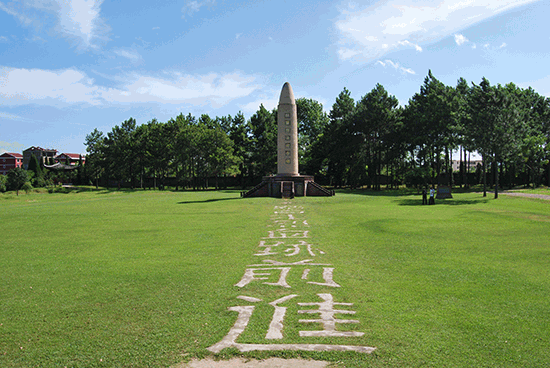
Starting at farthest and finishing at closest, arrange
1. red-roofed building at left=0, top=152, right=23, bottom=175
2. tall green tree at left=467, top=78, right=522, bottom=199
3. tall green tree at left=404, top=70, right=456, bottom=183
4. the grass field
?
1. red-roofed building at left=0, top=152, right=23, bottom=175
2. tall green tree at left=404, top=70, right=456, bottom=183
3. tall green tree at left=467, top=78, right=522, bottom=199
4. the grass field

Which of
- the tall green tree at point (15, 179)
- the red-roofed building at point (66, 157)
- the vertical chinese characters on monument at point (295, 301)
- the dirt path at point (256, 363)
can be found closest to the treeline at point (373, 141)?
the tall green tree at point (15, 179)

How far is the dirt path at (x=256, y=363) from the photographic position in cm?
455

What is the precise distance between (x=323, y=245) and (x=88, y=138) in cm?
6882

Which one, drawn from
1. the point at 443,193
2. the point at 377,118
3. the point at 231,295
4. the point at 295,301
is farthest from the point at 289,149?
the point at 295,301

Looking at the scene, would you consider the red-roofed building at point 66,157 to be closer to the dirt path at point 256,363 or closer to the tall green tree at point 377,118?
the tall green tree at point 377,118

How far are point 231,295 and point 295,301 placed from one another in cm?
127

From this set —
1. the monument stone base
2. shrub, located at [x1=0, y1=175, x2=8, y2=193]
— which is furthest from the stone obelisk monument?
shrub, located at [x1=0, y1=175, x2=8, y2=193]

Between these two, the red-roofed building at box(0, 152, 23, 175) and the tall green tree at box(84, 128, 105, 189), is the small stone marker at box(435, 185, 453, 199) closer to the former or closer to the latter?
the tall green tree at box(84, 128, 105, 189)

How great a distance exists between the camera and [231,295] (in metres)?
7.06

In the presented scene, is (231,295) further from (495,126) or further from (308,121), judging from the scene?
(308,121)

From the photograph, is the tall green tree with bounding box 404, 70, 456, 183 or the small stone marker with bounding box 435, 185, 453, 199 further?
the tall green tree with bounding box 404, 70, 456, 183

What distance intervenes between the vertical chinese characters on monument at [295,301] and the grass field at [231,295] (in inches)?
6.4

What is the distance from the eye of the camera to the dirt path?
4.55 meters

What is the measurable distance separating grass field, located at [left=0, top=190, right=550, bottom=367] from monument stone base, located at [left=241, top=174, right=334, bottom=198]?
21893mm
